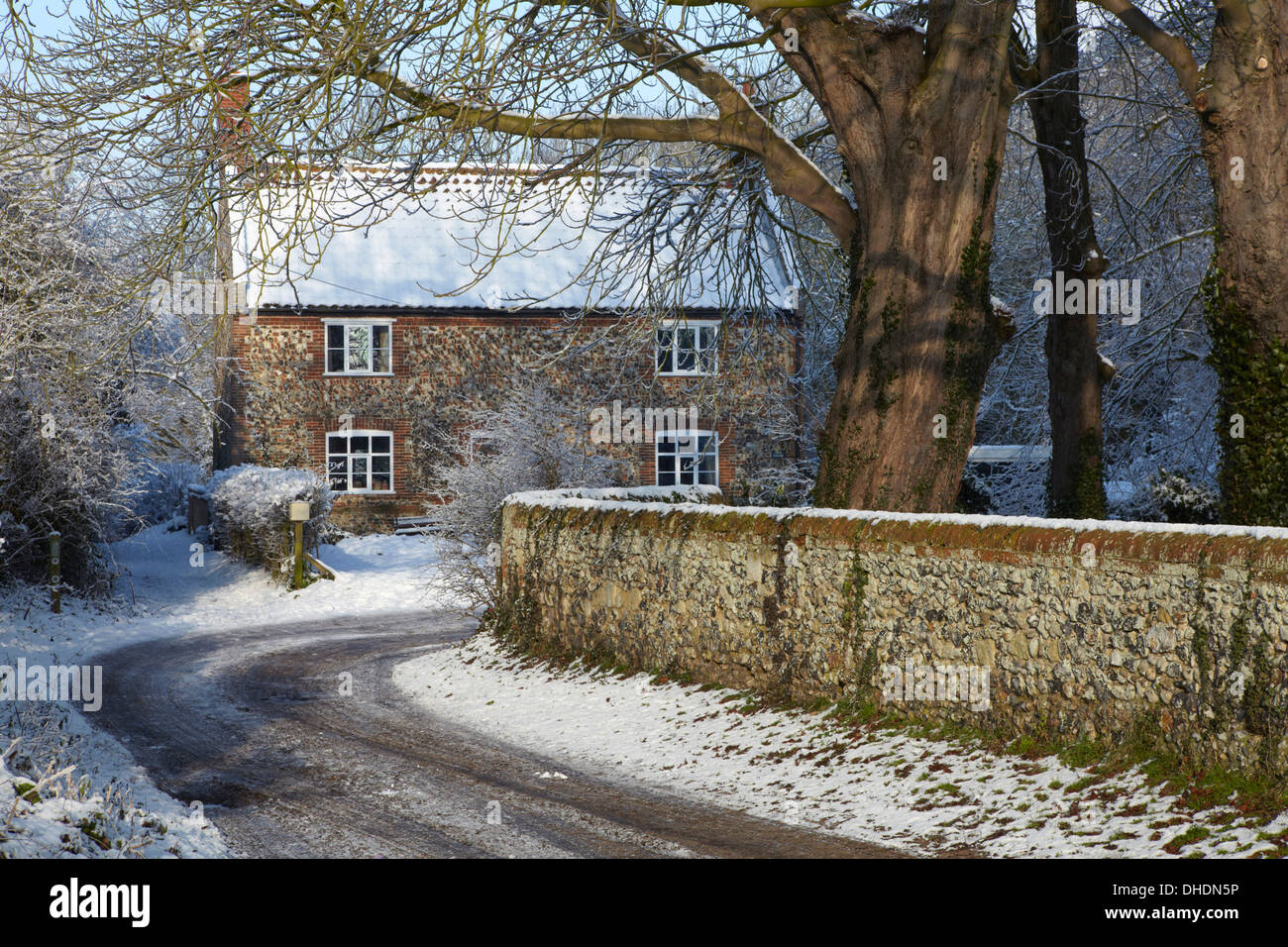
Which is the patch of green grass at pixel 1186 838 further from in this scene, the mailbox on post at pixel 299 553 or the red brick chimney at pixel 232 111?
the mailbox on post at pixel 299 553

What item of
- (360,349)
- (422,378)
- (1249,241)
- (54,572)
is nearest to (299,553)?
(54,572)

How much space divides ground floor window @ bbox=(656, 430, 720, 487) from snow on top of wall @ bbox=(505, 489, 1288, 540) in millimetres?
15888

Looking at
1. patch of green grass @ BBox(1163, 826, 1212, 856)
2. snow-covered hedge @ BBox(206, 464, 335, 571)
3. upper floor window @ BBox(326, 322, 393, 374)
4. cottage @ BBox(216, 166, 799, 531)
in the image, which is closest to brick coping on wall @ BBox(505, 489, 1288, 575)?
patch of green grass @ BBox(1163, 826, 1212, 856)

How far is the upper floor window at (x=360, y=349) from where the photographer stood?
29.6 metres

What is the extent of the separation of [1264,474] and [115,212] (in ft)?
65.7

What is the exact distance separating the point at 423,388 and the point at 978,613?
2351 centimetres

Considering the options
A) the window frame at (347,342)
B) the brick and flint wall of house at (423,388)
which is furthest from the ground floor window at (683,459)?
the window frame at (347,342)

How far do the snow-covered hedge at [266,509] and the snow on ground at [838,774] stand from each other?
36.5 feet

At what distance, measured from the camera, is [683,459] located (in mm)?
30469

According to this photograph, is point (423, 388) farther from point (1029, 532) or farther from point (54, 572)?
point (1029, 532)

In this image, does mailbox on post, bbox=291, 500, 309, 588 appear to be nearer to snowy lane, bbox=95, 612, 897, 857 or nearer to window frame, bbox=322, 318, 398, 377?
snowy lane, bbox=95, 612, 897, 857
